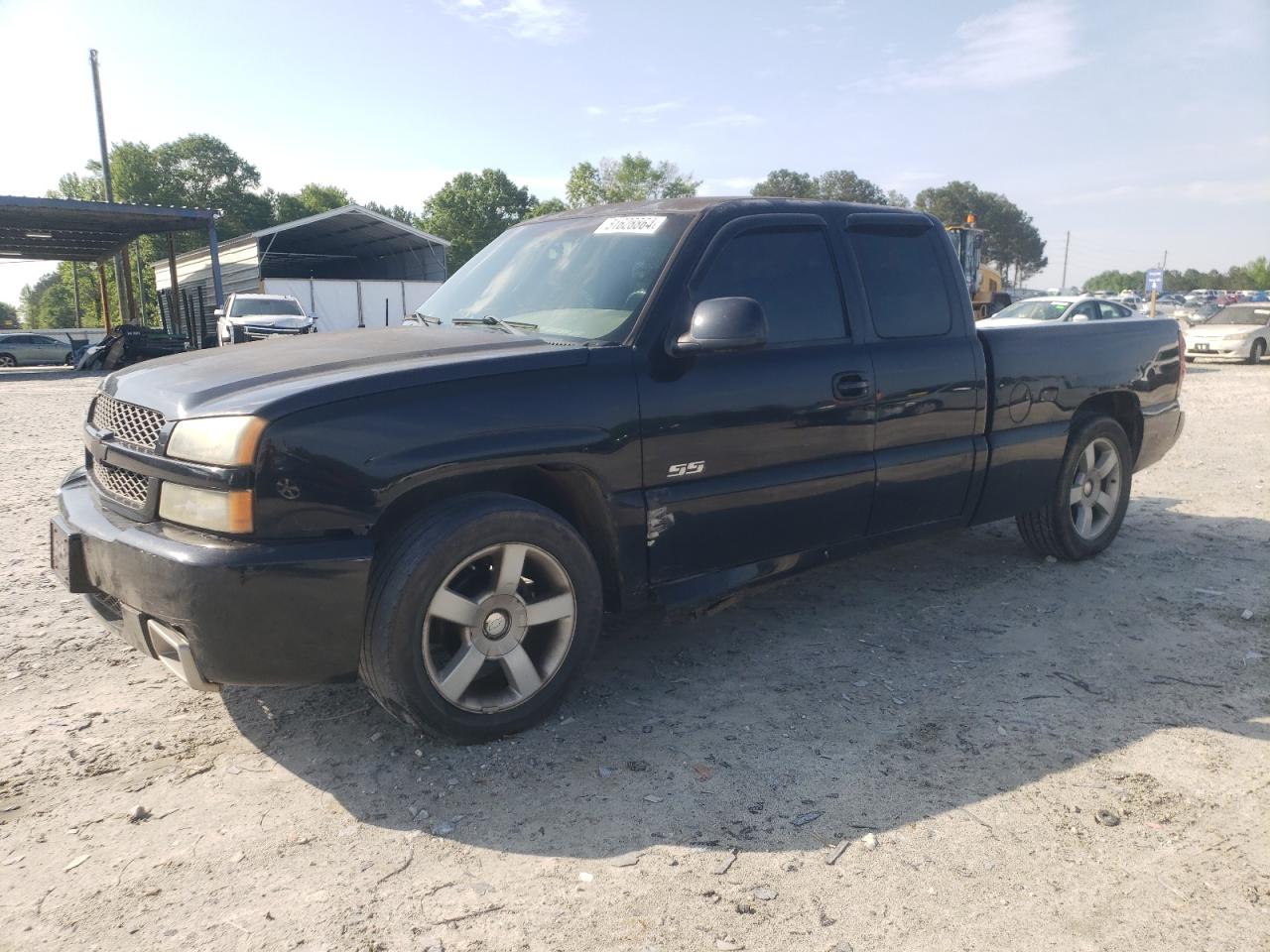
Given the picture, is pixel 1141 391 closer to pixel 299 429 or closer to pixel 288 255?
pixel 299 429

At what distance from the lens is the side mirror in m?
3.13

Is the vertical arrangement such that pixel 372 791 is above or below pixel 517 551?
below

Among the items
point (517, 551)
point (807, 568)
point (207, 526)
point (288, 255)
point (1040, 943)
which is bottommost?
point (1040, 943)

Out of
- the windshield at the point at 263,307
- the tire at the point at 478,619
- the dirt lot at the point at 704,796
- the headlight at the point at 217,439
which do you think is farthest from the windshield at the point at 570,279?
the windshield at the point at 263,307

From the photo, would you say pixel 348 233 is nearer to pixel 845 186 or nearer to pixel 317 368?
pixel 317 368

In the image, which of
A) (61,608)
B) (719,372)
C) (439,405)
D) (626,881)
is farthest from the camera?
(61,608)

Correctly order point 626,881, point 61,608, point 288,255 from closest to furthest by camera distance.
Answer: point 626,881 < point 61,608 < point 288,255

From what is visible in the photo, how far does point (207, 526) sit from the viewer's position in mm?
2572

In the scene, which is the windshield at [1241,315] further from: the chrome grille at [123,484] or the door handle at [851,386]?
the chrome grille at [123,484]

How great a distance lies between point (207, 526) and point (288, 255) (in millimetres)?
36758

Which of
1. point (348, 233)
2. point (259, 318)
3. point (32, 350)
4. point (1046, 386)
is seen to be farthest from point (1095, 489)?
point (32, 350)

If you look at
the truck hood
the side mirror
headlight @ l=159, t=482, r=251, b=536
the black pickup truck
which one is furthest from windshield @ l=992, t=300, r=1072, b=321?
headlight @ l=159, t=482, r=251, b=536

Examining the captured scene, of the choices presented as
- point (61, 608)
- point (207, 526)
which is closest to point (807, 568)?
point (207, 526)

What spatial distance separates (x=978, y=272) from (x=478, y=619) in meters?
27.6
